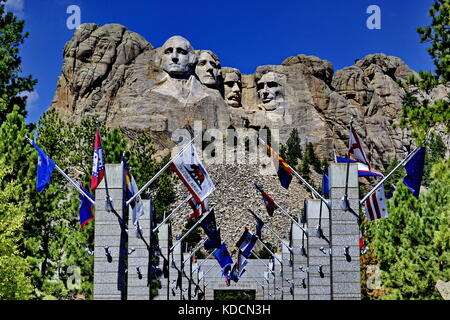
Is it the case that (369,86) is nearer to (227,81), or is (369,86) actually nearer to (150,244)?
(227,81)

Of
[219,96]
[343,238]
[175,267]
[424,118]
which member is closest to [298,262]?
[175,267]

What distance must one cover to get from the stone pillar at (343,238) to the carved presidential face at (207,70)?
93.5 m

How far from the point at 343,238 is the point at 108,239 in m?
6.63

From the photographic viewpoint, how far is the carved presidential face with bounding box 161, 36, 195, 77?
111 metres

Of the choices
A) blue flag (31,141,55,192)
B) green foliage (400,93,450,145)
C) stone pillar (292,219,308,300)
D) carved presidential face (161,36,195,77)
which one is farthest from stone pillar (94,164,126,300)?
carved presidential face (161,36,195,77)

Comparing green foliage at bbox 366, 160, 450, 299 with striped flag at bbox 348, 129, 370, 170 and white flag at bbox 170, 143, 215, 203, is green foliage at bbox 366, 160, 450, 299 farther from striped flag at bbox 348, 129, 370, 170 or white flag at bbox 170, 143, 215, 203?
white flag at bbox 170, 143, 215, 203

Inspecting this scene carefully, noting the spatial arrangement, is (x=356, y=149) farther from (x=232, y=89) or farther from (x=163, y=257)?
(x=232, y=89)

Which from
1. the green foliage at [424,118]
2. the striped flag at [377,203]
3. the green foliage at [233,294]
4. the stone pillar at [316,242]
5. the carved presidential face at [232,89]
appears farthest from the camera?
the carved presidential face at [232,89]

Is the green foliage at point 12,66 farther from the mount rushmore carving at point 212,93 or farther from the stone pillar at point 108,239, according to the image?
the mount rushmore carving at point 212,93

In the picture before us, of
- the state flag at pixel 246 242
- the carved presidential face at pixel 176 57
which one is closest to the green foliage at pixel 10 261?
the state flag at pixel 246 242

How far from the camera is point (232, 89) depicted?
120500 millimetres

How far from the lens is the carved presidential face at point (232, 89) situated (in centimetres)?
11975
